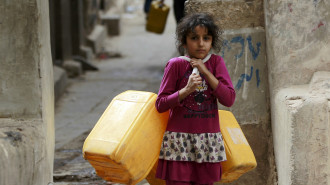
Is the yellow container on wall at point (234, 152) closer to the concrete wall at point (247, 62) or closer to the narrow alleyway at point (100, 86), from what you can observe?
the concrete wall at point (247, 62)

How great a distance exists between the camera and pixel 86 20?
12.7 metres

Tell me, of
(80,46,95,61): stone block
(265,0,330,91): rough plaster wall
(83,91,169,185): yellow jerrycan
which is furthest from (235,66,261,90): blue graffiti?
(80,46,95,61): stone block

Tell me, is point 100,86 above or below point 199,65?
below

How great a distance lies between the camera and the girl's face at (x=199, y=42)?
145 inches

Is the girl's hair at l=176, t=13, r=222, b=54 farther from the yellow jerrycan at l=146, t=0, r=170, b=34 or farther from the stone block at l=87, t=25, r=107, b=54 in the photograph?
the stone block at l=87, t=25, r=107, b=54

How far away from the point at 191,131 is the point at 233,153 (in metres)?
0.29

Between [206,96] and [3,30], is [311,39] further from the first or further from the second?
[3,30]

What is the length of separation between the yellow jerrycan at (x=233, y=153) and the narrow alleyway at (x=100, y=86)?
53.2 inches

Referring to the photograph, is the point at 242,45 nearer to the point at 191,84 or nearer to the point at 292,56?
the point at 292,56

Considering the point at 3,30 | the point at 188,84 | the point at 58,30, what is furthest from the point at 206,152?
the point at 58,30

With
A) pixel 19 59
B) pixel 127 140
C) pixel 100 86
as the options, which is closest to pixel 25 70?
pixel 19 59

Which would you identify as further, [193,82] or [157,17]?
[157,17]

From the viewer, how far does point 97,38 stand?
43.1 feet

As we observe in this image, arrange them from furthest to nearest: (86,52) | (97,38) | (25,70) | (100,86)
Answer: (97,38) → (86,52) → (100,86) → (25,70)
